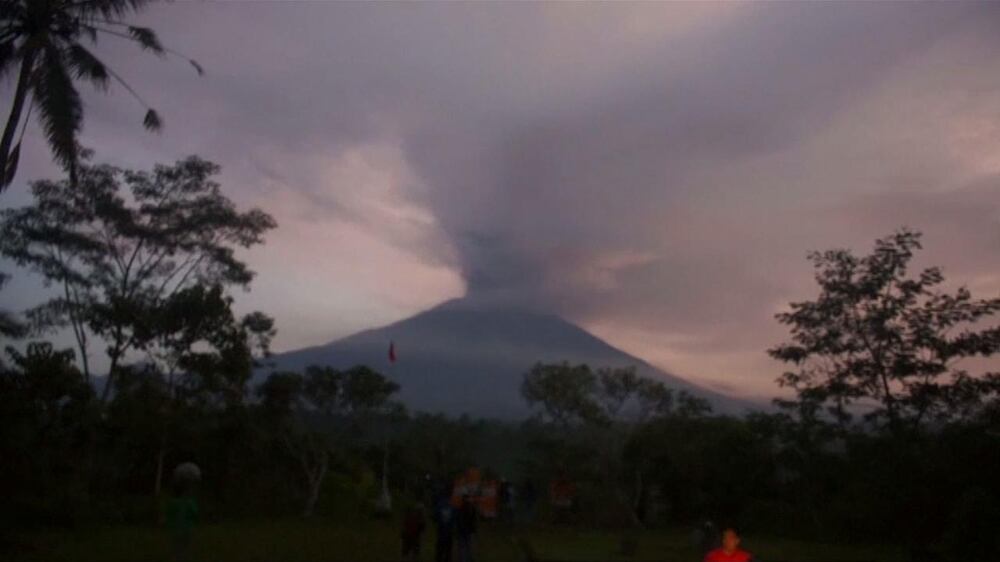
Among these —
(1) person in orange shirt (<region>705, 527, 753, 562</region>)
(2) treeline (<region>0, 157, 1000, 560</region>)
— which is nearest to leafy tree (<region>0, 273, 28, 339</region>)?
(2) treeline (<region>0, 157, 1000, 560</region>)

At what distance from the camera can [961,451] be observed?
52.4ft

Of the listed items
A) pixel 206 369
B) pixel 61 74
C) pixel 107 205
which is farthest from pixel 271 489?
pixel 61 74

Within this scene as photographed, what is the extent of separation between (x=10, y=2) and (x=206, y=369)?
38.4ft

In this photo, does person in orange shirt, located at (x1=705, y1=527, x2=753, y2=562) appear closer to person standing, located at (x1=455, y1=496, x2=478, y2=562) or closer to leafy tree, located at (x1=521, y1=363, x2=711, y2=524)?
person standing, located at (x1=455, y1=496, x2=478, y2=562)

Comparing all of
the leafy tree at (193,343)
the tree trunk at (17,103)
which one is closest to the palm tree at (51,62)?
the tree trunk at (17,103)

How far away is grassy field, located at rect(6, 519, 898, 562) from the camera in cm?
1689

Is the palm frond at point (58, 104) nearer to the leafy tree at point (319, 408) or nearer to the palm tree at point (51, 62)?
the palm tree at point (51, 62)

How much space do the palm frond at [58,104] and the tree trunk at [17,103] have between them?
0.22 metres

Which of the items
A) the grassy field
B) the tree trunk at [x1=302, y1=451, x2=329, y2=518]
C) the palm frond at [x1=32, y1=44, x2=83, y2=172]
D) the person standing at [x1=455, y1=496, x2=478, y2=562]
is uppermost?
the palm frond at [x1=32, y1=44, x2=83, y2=172]

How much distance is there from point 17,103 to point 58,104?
44.9 inches

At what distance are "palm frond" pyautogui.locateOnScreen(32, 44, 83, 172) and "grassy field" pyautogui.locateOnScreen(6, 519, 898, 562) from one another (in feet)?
20.3

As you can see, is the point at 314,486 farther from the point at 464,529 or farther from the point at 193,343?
the point at 464,529

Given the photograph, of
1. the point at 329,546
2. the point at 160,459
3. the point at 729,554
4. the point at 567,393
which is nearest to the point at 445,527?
the point at 329,546

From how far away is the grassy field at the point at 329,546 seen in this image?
55.4 feet
